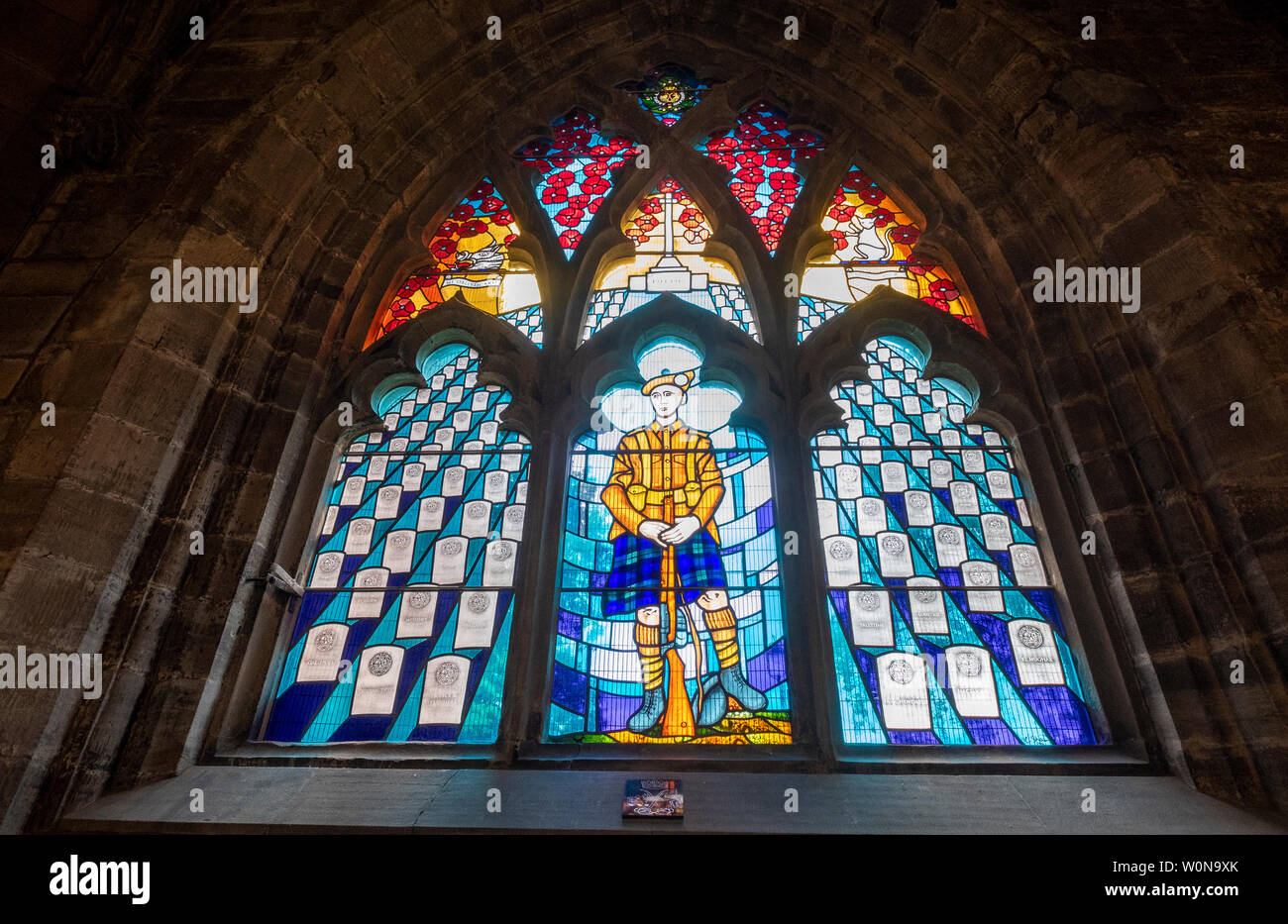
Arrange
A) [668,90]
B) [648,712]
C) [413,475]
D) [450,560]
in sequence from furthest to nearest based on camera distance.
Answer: [668,90] → [413,475] → [450,560] → [648,712]

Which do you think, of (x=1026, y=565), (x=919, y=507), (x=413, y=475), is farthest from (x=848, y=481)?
(x=413, y=475)

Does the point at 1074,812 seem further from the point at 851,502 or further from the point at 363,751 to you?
the point at 363,751

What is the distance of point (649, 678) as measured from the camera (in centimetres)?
350

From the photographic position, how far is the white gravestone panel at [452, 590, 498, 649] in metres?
3.61

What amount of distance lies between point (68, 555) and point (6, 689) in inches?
19.5

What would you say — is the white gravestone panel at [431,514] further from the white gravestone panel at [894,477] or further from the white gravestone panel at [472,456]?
the white gravestone panel at [894,477]

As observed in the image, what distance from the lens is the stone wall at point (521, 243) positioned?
3164 millimetres

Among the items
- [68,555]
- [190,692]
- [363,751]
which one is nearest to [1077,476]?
[363,751]

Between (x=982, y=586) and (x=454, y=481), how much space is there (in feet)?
7.91

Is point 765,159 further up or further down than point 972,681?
further up

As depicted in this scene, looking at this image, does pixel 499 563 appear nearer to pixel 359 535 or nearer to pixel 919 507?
pixel 359 535

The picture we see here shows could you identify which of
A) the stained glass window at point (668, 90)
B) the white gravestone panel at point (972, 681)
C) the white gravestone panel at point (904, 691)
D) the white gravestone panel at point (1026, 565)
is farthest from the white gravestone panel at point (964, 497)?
the stained glass window at point (668, 90)

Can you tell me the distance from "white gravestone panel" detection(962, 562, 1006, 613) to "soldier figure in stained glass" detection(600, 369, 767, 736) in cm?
100

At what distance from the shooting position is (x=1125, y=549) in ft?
11.3
